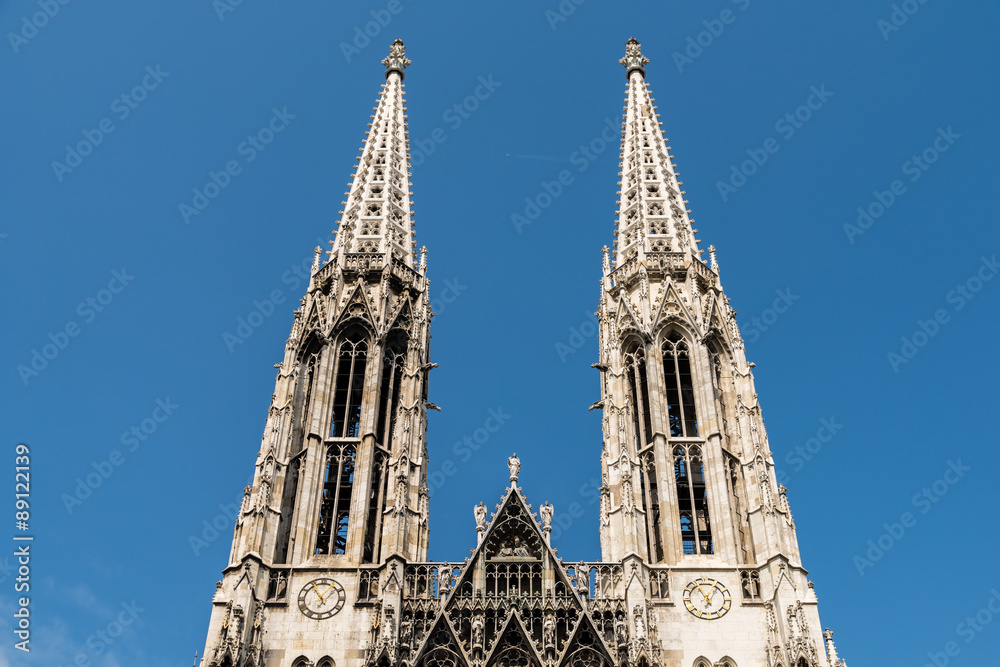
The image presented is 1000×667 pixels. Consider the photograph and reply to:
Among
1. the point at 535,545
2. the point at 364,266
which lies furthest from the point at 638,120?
the point at 535,545

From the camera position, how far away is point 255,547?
37500 mm

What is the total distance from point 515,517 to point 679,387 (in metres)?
8.96

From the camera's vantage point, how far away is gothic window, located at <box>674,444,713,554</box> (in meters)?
40.3

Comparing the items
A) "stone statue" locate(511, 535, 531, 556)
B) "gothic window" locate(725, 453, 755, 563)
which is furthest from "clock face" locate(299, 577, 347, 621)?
"gothic window" locate(725, 453, 755, 563)

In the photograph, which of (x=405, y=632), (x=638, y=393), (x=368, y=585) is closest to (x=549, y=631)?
(x=405, y=632)

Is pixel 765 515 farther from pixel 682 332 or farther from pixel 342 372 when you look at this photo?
pixel 342 372

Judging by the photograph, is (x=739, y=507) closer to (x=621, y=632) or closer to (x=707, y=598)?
(x=707, y=598)

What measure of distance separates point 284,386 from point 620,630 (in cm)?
1607

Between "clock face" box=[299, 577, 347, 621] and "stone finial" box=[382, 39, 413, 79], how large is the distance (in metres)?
33.8

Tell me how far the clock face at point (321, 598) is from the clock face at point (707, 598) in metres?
11.6

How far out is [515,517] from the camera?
39.7m

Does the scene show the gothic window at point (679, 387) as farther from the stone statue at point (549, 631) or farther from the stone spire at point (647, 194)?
the stone statue at point (549, 631)

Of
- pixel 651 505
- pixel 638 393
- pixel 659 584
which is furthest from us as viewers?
pixel 638 393

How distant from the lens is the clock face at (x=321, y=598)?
36.8 meters
